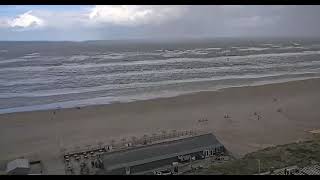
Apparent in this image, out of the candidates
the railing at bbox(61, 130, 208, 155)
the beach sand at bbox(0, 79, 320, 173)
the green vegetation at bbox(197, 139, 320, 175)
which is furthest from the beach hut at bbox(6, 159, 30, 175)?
the railing at bbox(61, 130, 208, 155)

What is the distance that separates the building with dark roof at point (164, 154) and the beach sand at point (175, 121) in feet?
2.00

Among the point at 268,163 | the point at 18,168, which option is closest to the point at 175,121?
the point at 268,163

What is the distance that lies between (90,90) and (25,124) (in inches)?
147

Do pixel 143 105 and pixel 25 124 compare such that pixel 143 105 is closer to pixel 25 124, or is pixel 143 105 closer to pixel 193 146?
pixel 25 124

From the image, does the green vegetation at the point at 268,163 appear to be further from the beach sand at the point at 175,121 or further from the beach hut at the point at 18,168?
the beach hut at the point at 18,168

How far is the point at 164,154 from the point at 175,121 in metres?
3.31

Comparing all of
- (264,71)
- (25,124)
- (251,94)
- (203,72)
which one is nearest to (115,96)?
(25,124)

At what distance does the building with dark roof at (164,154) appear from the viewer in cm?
379

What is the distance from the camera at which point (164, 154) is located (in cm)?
431

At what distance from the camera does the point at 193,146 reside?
15.6 ft

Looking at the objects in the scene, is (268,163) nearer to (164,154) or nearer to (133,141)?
(164,154)

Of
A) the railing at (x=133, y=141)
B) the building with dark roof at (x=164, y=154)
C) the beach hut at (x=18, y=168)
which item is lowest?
the railing at (x=133, y=141)

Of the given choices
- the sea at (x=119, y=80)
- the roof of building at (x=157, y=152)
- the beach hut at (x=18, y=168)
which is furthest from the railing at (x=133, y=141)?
the sea at (x=119, y=80)

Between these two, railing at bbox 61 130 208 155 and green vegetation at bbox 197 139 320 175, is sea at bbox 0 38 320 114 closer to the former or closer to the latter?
railing at bbox 61 130 208 155
